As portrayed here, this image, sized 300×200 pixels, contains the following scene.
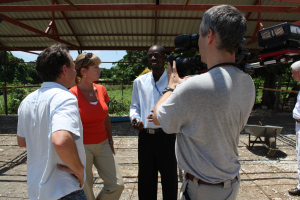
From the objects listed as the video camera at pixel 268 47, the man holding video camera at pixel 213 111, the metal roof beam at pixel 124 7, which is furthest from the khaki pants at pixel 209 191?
the metal roof beam at pixel 124 7

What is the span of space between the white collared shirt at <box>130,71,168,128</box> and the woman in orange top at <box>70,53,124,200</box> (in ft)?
1.38

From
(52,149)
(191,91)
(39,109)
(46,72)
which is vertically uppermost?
(46,72)


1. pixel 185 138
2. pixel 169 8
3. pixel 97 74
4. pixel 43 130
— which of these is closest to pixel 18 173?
pixel 97 74

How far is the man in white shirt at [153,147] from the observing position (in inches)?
102

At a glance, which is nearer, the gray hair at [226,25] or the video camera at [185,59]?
the gray hair at [226,25]

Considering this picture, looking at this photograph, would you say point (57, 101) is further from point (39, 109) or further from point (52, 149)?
point (52, 149)

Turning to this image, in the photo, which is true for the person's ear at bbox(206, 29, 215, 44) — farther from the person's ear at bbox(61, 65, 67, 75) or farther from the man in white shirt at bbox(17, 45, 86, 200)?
the person's ear at bbox(61, 65, 67, 75)

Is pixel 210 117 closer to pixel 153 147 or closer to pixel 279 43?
pixel 279 43

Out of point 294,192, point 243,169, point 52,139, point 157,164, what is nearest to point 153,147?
point 157,164

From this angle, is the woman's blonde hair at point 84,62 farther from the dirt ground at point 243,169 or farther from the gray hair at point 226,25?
the dirt ground at point 243,169

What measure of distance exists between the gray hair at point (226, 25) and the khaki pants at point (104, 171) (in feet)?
6.44

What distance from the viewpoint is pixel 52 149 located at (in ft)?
4.88

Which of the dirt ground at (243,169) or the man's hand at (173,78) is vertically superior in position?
the man's hand at (173,78)

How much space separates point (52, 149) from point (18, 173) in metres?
3.45
